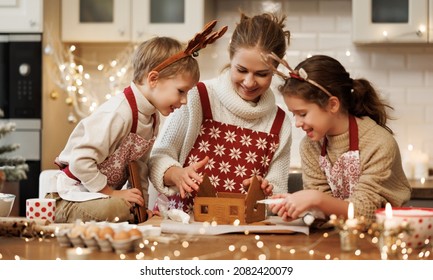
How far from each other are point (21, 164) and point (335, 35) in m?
1.64

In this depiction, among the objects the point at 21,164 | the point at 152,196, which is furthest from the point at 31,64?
the point at 152,196

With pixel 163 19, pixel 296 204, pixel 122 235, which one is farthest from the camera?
pixel 163 19

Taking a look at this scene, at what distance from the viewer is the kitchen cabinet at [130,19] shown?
345 cm

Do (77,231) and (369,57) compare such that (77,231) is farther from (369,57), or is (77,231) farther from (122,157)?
(369,57)

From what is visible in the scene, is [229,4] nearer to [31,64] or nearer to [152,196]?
[31,64]

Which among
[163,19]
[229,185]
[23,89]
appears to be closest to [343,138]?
[229,185]

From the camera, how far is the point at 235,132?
85.8 inches

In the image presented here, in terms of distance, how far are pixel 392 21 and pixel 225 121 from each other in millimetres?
1489

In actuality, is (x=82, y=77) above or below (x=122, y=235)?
above

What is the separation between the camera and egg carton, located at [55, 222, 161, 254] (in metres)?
1.29

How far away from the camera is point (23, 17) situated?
3373 millimetres

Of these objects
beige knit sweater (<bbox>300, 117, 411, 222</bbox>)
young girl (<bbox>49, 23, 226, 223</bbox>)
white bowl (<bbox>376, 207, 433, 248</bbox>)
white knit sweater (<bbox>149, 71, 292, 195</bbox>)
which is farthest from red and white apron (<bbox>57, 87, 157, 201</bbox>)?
white bowl (<bbox>376, 207, 433, 248</bbox>)

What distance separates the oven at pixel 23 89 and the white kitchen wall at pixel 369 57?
95 cm

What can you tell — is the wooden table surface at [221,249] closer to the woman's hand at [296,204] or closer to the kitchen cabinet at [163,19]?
the woman's hand at [296,204]
